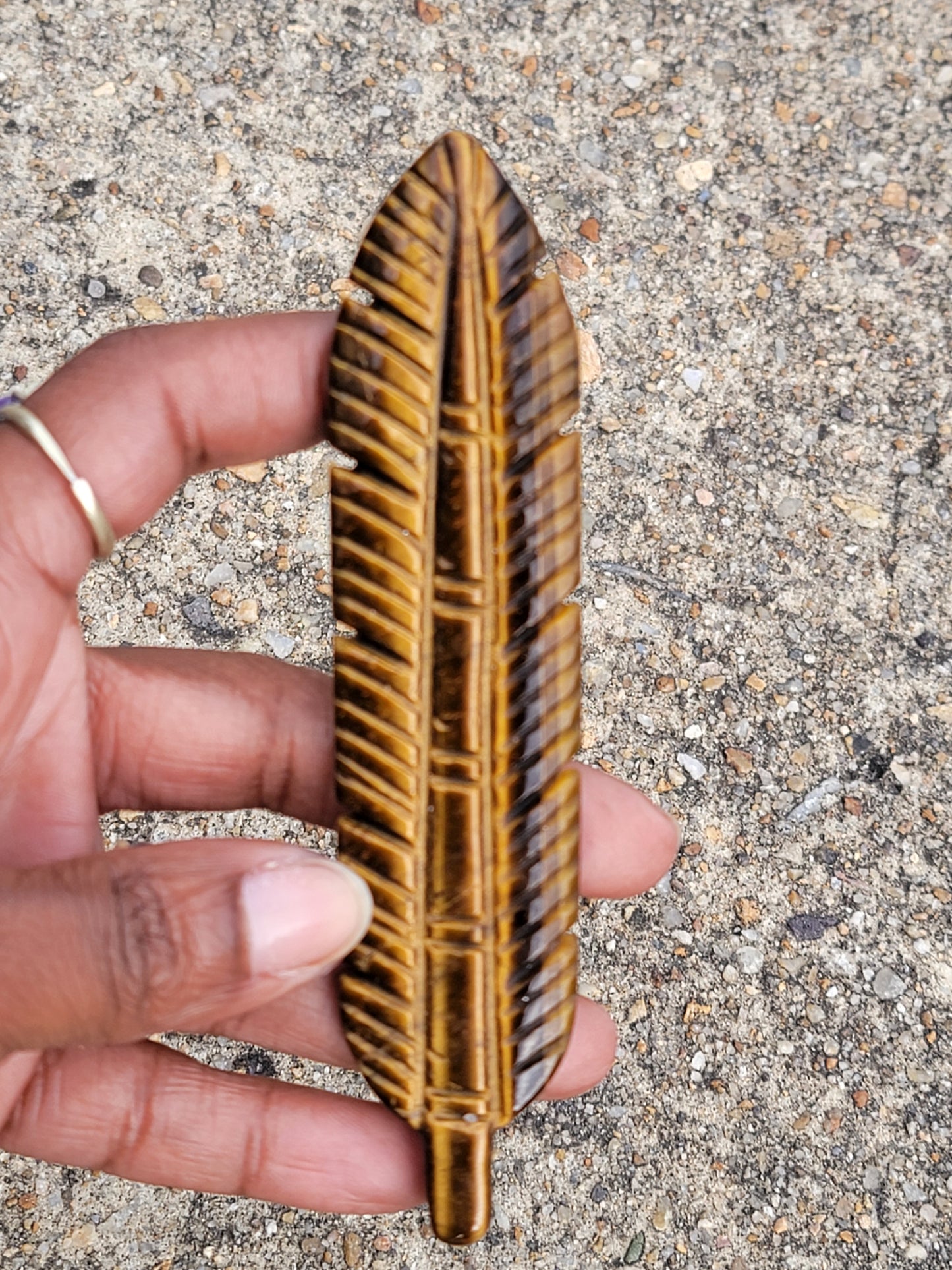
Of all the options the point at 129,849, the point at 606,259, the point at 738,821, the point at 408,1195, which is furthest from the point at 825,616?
the point at 129,849

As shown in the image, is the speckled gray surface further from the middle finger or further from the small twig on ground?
the middle finger

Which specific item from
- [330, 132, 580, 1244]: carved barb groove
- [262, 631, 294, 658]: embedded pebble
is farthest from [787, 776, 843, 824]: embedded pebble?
[262, 631, 294, 658]: embedded pebble

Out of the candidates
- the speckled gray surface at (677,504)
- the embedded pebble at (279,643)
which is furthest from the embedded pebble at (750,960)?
the embedded pebble at (279,643)

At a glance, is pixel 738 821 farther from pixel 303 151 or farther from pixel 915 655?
pixel 303 151

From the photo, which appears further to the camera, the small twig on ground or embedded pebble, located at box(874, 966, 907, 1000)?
the small twig on ground

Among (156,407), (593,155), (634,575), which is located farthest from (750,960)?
(593,155)

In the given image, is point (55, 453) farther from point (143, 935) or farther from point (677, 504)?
point (677, 504)
